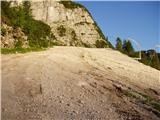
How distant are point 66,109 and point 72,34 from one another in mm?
120586

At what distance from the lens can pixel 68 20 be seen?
146m

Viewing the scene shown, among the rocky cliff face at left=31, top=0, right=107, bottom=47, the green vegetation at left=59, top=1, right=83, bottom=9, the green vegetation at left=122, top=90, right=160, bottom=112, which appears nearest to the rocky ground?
the green vegetation at left=122, top=90, right=160, bottom=112

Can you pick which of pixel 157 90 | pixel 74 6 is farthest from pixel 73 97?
pixel 74 6

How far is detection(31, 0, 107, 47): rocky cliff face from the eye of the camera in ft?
447

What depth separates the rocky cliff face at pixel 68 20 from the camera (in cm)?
13638

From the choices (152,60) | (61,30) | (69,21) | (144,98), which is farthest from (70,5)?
(144,98)

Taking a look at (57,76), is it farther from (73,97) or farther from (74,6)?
(74,6)

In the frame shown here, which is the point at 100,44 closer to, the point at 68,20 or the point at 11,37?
the point at 68,20

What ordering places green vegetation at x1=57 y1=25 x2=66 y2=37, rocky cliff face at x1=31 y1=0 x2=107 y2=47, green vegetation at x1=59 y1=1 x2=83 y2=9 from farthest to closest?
1. green vegetation at x1=59 y1=1 x2=83 y2=9
2. rocky cliff face at x1=31 y1=0 x2=107 y2=47
3. green vegetation at x1=57 y1=25 x2=66 y2=37

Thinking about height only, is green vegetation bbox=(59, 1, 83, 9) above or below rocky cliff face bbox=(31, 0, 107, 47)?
above

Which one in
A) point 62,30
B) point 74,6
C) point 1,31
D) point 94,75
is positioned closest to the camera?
point 94,75

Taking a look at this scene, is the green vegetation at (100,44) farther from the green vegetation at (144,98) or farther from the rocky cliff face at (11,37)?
the green vegetation at (144,98)

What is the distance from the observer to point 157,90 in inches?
971

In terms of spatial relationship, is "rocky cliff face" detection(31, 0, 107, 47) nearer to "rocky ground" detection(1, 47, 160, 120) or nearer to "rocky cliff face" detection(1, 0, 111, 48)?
"rocky cliff face" detection(1, 0, 111, 48)
